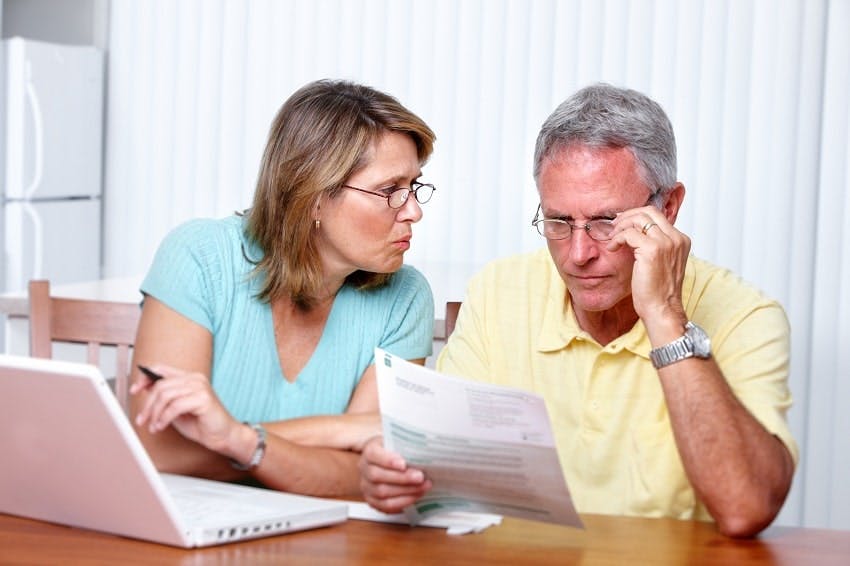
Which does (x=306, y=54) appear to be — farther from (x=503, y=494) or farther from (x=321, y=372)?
(x=503, y=494)

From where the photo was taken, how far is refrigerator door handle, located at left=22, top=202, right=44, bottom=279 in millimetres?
4395

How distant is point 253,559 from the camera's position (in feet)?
4.24

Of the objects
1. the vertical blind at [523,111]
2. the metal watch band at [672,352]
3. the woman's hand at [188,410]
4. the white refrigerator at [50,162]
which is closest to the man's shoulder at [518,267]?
the metal watch band at [672,352]

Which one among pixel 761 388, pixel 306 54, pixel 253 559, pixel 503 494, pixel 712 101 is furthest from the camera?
pixel 306 54

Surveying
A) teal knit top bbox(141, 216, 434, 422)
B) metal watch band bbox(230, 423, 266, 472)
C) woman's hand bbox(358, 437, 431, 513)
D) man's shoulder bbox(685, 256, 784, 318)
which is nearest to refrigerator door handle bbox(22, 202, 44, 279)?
teal knit top bbox(141, 216, 434, 422)

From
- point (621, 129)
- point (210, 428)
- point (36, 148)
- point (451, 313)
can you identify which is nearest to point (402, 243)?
point (451, 313)

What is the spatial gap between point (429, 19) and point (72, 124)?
1.32m

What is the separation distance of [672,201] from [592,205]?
164 millimetres

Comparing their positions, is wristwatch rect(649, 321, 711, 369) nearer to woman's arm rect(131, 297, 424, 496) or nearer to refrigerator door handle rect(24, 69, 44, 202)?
woman's arm rect(131, 297, 424, 496)

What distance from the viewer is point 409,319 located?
6.81ft

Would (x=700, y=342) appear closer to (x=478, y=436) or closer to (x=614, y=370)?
(x=614, y=370)

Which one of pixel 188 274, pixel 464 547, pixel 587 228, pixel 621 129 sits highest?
pixel 621 129

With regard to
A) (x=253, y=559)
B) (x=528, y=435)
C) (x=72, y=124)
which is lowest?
(x=253, y=559)

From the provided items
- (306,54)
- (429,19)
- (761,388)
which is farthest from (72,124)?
(761,388)
